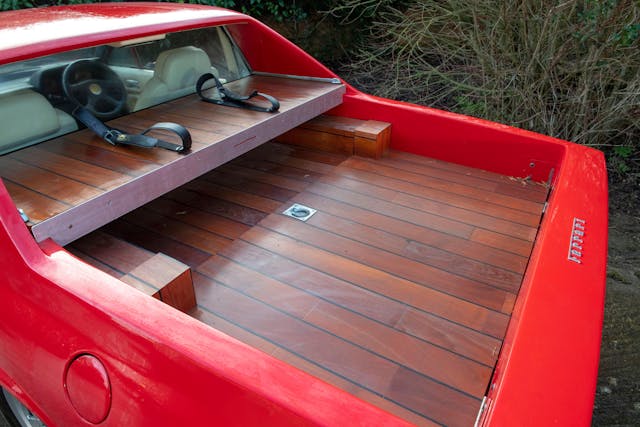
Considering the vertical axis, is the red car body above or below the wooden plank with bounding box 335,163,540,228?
above

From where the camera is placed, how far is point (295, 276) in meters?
1.70

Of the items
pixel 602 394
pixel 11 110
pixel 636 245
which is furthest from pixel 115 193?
pixel 636 245

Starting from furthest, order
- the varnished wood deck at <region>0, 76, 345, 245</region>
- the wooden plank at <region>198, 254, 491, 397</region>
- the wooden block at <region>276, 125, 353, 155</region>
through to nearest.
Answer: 1. the wooden block at <region>276, 125, 353, 155</region>
2. the varnished wood deck at <region>0, 76, 345, 245</region>
3. the wooden plank at <region>198, 254, 491, 397</region>

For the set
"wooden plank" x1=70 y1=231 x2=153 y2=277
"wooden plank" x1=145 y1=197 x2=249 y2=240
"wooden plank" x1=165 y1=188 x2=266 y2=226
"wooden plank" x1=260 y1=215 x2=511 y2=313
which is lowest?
"wooden plank" x1=145 y1=197 x2=249 y2=240

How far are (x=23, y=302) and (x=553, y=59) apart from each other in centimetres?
397

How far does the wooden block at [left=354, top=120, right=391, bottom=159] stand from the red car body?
97 centimetres

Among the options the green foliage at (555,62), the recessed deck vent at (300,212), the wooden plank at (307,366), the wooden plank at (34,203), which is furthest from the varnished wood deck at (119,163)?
the green foliage at (555,62)

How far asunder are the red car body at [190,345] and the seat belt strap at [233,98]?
0.58 metres

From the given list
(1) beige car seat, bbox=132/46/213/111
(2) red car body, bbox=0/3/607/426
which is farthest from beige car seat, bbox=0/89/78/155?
(1) beige car seat, bbox=132/46/213/111

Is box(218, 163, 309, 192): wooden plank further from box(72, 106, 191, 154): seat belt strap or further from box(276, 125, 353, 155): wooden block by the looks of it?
box(72, 106, 191, 154): seat belt strap

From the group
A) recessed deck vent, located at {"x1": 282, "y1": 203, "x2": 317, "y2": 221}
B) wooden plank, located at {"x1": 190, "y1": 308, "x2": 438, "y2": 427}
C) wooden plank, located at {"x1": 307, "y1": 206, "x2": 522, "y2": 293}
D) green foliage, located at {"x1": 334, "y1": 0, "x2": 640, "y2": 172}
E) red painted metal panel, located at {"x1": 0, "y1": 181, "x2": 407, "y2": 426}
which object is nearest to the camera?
red painted metal panel, located at {"x1": 0, "y1": 181, "x2": 407, "y2": 426}

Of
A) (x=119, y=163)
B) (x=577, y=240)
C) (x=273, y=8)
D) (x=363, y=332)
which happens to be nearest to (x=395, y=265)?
(x=363, y=332)

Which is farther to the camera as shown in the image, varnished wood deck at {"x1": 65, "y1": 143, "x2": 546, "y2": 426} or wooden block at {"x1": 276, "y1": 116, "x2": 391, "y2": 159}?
wooden block at {"x1": 276, "y1": 116, "x2": 391, "y2": 159}

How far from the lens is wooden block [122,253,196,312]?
4.47ft
